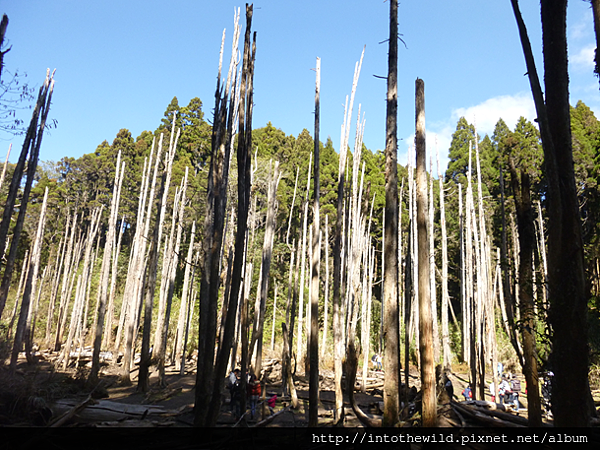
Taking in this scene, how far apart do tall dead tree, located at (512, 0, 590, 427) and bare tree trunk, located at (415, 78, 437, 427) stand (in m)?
1.58

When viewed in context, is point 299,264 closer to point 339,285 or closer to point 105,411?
point 339,285

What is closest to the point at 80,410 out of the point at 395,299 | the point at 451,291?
the point at 395,299

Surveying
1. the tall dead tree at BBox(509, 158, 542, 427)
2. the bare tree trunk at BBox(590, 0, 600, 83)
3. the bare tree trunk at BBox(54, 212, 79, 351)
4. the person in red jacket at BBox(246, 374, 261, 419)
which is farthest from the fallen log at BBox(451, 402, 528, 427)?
the bare tree trunk at BBox(54, 212, 79, 351)

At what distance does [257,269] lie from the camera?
81.4ft

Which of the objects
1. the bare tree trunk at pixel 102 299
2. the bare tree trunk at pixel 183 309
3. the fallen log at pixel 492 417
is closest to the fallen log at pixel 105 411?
the bare tree trunk at pixel 102 299

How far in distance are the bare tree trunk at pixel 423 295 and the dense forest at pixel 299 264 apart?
2cm

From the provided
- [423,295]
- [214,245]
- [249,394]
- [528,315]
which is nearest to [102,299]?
[249,394]

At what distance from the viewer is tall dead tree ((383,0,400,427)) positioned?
5.75 metres

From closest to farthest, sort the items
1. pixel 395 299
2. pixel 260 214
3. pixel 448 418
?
1. pixel 395 299
2. pixel 448 418
3. pixel 260 214

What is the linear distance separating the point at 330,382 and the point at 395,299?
37.8ft

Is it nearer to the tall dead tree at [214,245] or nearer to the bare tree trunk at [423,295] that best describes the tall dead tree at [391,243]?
the bare tree trunk at [423,295]

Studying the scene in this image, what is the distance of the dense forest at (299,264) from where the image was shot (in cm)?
570

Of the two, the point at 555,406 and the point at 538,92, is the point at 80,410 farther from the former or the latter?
the point at 538,92

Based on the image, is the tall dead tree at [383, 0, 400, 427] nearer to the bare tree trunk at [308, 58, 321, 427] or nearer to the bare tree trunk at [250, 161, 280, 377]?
the bare tree trunk at [308, 58, 321, 427]
